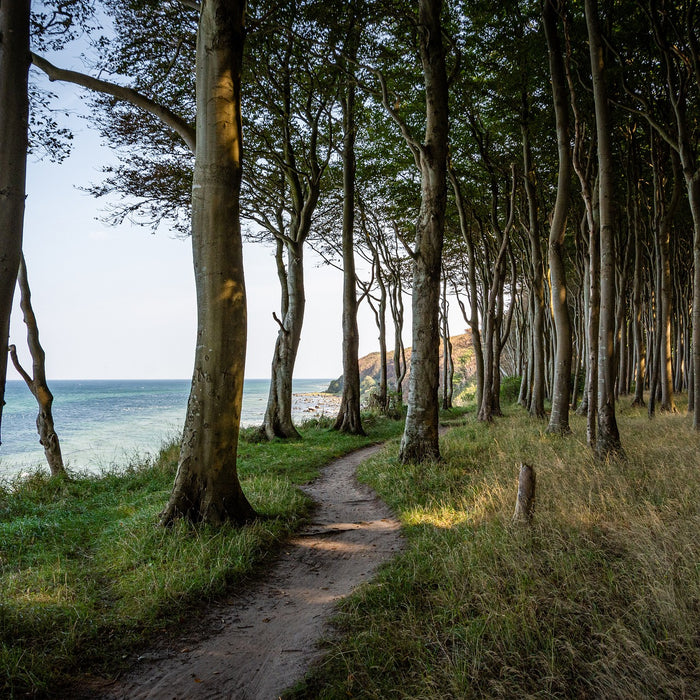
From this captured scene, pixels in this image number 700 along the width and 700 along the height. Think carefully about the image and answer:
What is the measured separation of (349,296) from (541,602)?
11678 mm

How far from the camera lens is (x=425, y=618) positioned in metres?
3.27

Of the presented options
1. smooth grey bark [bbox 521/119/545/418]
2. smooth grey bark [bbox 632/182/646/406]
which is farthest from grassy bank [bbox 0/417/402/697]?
smooth grey bark [bbox 632/182/646/406]

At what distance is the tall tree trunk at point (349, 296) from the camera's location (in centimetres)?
1395

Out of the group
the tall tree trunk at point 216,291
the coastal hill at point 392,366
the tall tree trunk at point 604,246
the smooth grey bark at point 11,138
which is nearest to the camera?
the smooth grey bark at point 11,138

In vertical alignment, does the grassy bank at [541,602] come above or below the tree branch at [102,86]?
below

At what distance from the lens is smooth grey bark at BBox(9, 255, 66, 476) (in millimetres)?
10102

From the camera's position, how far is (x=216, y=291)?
17.9 ft

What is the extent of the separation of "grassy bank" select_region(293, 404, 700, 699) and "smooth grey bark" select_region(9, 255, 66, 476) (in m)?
8.92

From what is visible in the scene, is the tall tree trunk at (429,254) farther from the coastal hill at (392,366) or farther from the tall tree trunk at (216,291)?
the coastal hill at (392,366)

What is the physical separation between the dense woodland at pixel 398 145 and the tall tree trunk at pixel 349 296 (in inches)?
2.9

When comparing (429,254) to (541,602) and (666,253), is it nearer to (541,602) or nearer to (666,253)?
(541,602)

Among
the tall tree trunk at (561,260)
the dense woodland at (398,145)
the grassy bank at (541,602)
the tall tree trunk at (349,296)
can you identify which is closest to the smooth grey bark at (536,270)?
the dense woodland at (398,145)

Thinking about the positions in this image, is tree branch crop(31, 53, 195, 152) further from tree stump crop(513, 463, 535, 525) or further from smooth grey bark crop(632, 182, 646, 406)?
smooth grey bark crop(632, 182, 646, 406)

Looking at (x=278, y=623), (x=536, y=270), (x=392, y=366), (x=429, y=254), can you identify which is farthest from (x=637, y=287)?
(x=392, y=366)
